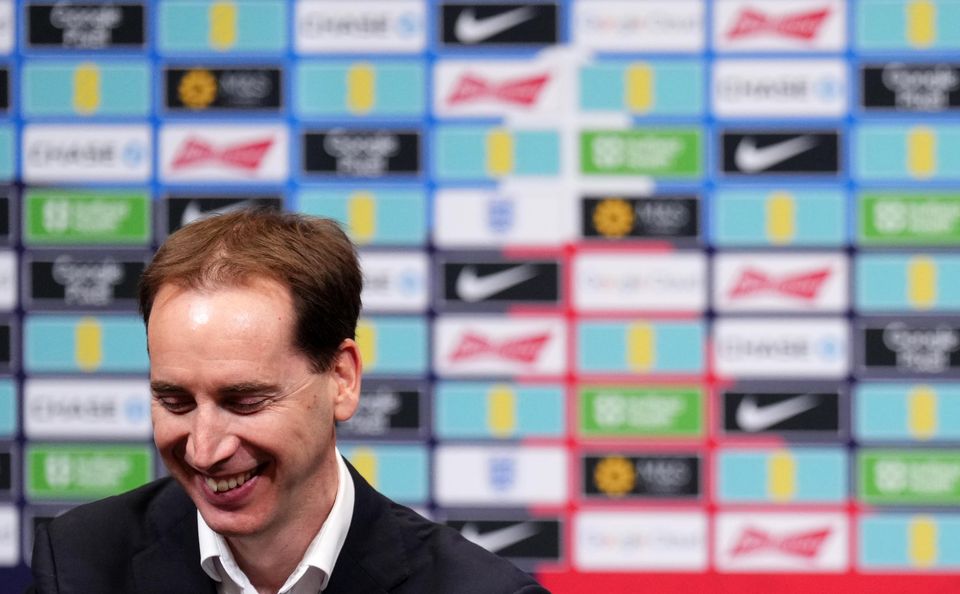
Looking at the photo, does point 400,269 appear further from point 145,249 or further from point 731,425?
point 731,425

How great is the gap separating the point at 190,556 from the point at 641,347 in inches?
52.0

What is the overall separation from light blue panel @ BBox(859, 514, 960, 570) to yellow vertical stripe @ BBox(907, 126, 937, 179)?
0.68 m

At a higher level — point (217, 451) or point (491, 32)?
point (491, 32)

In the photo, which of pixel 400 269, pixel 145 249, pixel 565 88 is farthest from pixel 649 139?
pixel 145 249

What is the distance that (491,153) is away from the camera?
233 centimetres

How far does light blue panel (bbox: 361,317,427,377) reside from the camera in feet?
7.72

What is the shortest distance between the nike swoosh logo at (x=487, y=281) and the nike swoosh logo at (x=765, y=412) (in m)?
0.50

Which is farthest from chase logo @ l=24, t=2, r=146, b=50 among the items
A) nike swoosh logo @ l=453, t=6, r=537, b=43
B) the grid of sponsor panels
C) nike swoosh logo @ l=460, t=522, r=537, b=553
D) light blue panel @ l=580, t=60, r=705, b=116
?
nike swoosh logo @ l=460, t=522, r=537, b=553

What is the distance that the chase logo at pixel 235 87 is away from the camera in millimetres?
2367

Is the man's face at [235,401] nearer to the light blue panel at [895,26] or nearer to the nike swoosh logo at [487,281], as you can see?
the nike swoosh logo at [487,281]

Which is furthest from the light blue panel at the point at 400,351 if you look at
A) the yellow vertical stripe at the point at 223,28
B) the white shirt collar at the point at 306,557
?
the white shirt collar at the point at 306,557

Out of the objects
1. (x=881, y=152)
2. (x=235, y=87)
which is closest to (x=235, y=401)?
(x=235, y=87)

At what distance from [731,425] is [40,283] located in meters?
1.44

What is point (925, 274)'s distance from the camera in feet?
7.57
